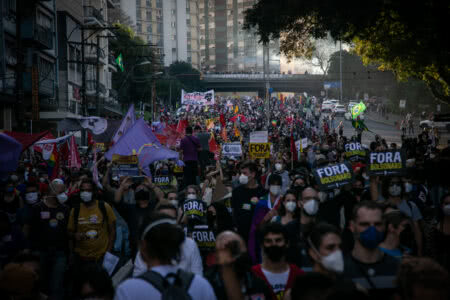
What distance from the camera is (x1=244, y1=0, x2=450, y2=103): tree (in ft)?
51.5


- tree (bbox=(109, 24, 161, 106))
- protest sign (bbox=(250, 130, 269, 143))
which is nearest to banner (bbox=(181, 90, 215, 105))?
protest sign (bbox=(250, 130, 269, 143))

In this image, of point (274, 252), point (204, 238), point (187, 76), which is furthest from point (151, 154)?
point (187, 76)

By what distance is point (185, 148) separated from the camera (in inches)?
535

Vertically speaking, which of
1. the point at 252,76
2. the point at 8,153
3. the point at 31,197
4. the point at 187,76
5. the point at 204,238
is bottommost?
the point at 204,238

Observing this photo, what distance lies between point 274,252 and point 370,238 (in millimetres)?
769

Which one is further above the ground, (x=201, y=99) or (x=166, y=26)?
(x=166, y=26)

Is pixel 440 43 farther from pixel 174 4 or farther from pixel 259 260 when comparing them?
pixel 174 4

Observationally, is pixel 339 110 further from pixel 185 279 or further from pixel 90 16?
pixel 185 279

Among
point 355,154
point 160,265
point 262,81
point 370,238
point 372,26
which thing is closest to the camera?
point 160,265

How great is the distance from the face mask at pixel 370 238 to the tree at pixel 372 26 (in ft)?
38.3

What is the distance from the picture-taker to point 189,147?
1356cm

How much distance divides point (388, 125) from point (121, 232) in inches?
2215

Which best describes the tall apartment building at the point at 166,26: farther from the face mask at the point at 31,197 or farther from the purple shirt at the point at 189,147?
the face mask at the point at 31,197

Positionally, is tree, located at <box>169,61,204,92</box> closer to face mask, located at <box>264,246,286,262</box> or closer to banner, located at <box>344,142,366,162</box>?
banner, located at <box>344,142,366,162</box>
